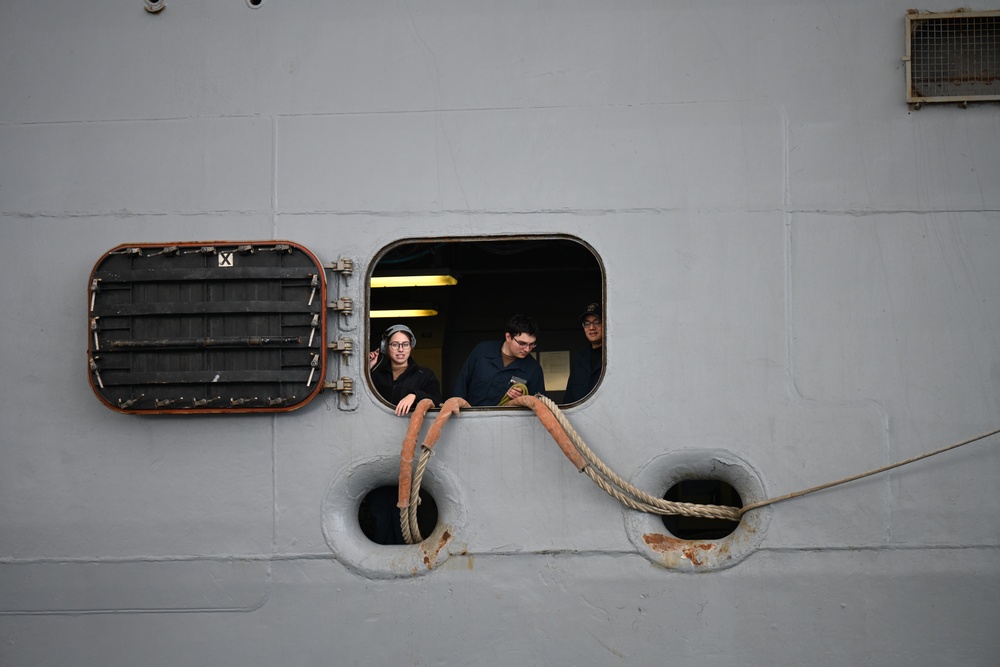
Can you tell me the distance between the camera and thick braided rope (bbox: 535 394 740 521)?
11.1 feet

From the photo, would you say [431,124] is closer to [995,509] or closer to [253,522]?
[253,522]

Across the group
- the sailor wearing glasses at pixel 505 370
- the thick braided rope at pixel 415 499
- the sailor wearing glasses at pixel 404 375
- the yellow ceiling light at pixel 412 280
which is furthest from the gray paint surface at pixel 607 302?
the yellow ceiling light at pixel 412 280

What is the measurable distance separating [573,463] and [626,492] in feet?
0.80

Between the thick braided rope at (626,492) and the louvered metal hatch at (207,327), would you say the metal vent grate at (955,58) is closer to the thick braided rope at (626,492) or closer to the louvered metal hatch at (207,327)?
the thick braided rope at (626,492)

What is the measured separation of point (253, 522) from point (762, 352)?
83.7 inches

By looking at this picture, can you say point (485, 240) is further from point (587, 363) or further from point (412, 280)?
point (412, 280)

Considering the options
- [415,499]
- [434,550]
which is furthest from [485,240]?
[434,550]

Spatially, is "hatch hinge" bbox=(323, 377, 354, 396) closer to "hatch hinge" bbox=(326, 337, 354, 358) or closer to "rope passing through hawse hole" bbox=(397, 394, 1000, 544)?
"hatch hinge" bbox=(326, 337, 354, 358)

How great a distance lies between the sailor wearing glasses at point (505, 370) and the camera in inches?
170

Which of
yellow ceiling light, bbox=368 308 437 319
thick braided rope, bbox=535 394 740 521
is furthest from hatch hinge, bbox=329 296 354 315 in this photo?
yellow ceiling light, bbox=368 308 437 319

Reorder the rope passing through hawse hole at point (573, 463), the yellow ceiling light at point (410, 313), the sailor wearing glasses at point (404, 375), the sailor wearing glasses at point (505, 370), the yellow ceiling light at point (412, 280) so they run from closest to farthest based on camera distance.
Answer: the rope passing through hawse hole at point (573, 463) < the sailor wearing glasses at point (404, 375) < the sailor wearing glasses at point (505, 370) < the yellow ceiling light at point (412, 280) < the yellow ceiling light at point (410, 313)

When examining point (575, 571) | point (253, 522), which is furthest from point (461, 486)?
point (253, 522)

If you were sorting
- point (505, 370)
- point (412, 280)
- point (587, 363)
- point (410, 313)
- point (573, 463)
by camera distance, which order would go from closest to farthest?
point (573, 463) → point (505, 370) → point (587, 363) → point (412, 280) → point (410, 313)

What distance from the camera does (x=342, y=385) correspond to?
11.7 ft
